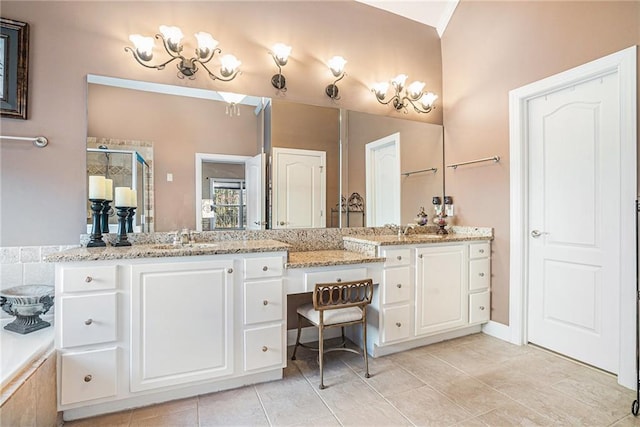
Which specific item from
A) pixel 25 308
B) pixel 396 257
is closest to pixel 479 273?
pixel 396 257

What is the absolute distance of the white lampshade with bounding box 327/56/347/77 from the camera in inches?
110

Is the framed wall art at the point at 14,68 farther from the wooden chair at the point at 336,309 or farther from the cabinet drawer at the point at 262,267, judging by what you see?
the wooden chair at the point at 336,309

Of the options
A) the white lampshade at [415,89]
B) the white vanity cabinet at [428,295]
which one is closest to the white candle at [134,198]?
the white vanity cabinet at [428,295]

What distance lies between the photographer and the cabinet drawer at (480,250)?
113 inches

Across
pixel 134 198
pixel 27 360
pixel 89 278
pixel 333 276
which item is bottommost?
pixel 27 360

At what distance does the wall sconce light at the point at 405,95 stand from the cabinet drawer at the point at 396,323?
1.93 metres

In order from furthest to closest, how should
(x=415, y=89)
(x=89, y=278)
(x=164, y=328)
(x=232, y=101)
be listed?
(x=415, y=89)
(x=232, y=101)
(x=164, y=328)
(x=89, y=278)

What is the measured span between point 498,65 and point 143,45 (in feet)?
9.51

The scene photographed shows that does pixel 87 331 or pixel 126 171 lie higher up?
pixel 126 171

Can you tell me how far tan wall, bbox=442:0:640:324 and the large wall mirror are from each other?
0.42 m

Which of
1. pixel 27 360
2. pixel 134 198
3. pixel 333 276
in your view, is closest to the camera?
pixel 27 360

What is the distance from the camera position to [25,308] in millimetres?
1773

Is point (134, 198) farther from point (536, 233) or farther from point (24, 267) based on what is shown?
point (536, 233)

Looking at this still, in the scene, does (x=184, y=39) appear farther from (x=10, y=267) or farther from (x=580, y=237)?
(x=580, y=237)
